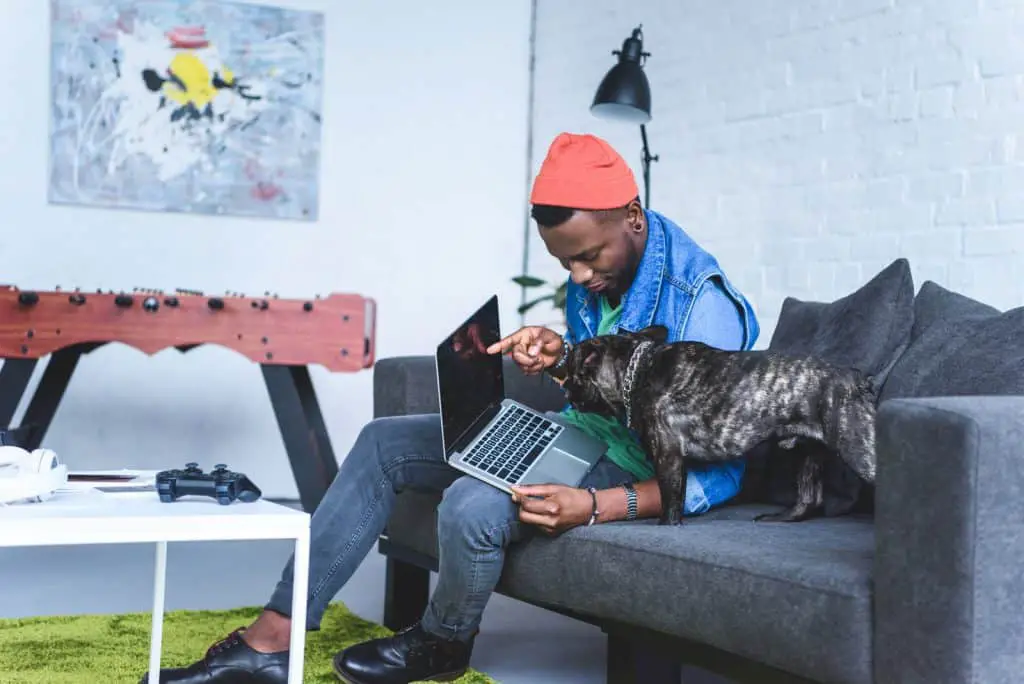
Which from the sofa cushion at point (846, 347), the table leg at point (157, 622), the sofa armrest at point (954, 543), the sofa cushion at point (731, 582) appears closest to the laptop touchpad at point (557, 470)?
the sofa cushion at point (731, 582)

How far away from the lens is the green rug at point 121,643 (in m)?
2.17

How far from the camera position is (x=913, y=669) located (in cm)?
134

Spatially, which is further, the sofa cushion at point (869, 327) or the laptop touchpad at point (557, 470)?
the sofa cushion at point (869, 327)

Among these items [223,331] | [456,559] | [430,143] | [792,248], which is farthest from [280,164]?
[456,559]

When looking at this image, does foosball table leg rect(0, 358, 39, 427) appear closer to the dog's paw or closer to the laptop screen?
the laptop screen

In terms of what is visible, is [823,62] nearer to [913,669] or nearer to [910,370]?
[910,370]

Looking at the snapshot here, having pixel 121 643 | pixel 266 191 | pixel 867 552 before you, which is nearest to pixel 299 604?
pixel 867 552

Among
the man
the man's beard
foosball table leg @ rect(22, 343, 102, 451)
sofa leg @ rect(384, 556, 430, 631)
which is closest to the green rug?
sofa leg @ rect(384, 556, 430, 631)

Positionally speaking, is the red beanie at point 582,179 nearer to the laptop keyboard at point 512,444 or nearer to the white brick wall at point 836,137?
the laptop keyboard at point 512,444

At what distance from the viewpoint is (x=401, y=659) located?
1999 millimetres

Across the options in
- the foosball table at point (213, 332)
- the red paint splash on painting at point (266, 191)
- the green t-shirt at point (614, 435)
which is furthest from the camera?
the red paint splash on painting at point (266, 191)

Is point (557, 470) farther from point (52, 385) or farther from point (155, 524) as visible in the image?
point (52, 385)

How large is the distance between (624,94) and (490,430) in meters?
2.03

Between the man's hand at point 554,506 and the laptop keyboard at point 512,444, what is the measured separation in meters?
0.08
